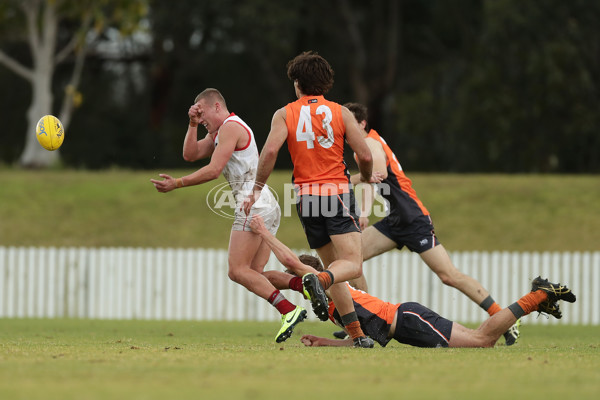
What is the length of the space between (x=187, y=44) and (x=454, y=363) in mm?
31599

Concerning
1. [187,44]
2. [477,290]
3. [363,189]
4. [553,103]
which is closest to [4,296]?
[363,189]

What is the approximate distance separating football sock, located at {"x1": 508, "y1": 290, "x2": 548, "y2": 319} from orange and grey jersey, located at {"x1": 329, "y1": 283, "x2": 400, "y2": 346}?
3.17 ft

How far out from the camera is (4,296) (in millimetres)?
16406

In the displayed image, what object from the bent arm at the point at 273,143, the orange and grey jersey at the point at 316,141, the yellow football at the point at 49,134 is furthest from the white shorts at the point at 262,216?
the yellow football at the point at 49,134

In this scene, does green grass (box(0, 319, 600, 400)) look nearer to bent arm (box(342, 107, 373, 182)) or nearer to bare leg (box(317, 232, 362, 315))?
bare leg (box(317, 232, 362, 315))

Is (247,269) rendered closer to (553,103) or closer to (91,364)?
(91,364)

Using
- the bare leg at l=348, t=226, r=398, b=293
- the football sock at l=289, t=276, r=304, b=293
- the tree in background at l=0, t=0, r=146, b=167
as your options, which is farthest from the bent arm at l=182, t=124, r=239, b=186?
the tree in background at l=0, t=0, r=146, b=167

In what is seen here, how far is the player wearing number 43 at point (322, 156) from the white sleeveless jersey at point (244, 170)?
72cm

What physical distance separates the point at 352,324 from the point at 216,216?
14.8 metres

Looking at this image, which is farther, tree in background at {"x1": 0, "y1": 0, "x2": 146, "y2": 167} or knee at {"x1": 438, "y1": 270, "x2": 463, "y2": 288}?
tree in background at {"x1": 0, "y1": 0, "x2": 146, "y2": 167}

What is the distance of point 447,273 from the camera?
30.0 feet

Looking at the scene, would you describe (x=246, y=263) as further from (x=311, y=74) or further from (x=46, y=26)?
(x=46, y=26)

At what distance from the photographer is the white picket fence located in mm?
15766

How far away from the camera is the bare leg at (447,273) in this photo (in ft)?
30.0
